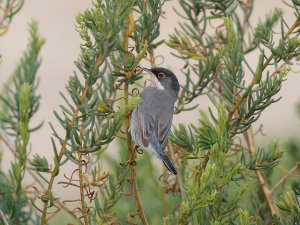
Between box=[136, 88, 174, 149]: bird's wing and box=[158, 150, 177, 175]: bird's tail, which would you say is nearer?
box=[158, 150, 177, 175]: bird's tail

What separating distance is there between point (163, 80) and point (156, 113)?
9.1 inches

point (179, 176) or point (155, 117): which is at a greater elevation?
point (155, 117)

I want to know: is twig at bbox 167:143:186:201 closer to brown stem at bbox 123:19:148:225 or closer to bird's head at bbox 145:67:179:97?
brown stem at bbox 123:19:148:225

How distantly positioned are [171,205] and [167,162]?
3.82 feet

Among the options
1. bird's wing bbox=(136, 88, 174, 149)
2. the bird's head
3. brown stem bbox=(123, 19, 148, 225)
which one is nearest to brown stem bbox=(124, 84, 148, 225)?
brown stem bbox=(123, 19, 148, 225)

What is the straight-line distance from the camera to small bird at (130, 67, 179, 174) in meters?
4.14

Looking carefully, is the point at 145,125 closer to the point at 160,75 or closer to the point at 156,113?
the point at 156,113

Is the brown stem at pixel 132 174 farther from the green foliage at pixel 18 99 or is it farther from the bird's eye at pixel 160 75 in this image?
the bird's eye at pixel 160 75

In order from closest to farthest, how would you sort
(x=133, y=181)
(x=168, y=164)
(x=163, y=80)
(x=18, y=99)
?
(x=133, y=181) < (x=168, y=164) < (x=18, y=99) < (x=163, y=80)

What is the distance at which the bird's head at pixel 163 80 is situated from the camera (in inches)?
176

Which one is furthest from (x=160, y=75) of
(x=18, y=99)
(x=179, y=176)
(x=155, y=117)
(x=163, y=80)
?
(x=179, y=176)

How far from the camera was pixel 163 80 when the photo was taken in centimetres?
467

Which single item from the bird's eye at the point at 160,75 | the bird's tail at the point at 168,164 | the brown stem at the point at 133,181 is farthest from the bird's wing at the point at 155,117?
the brown stem at the point at 133,181

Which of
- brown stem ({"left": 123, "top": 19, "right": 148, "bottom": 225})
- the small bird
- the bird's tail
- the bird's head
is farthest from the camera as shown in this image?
the bird's head
